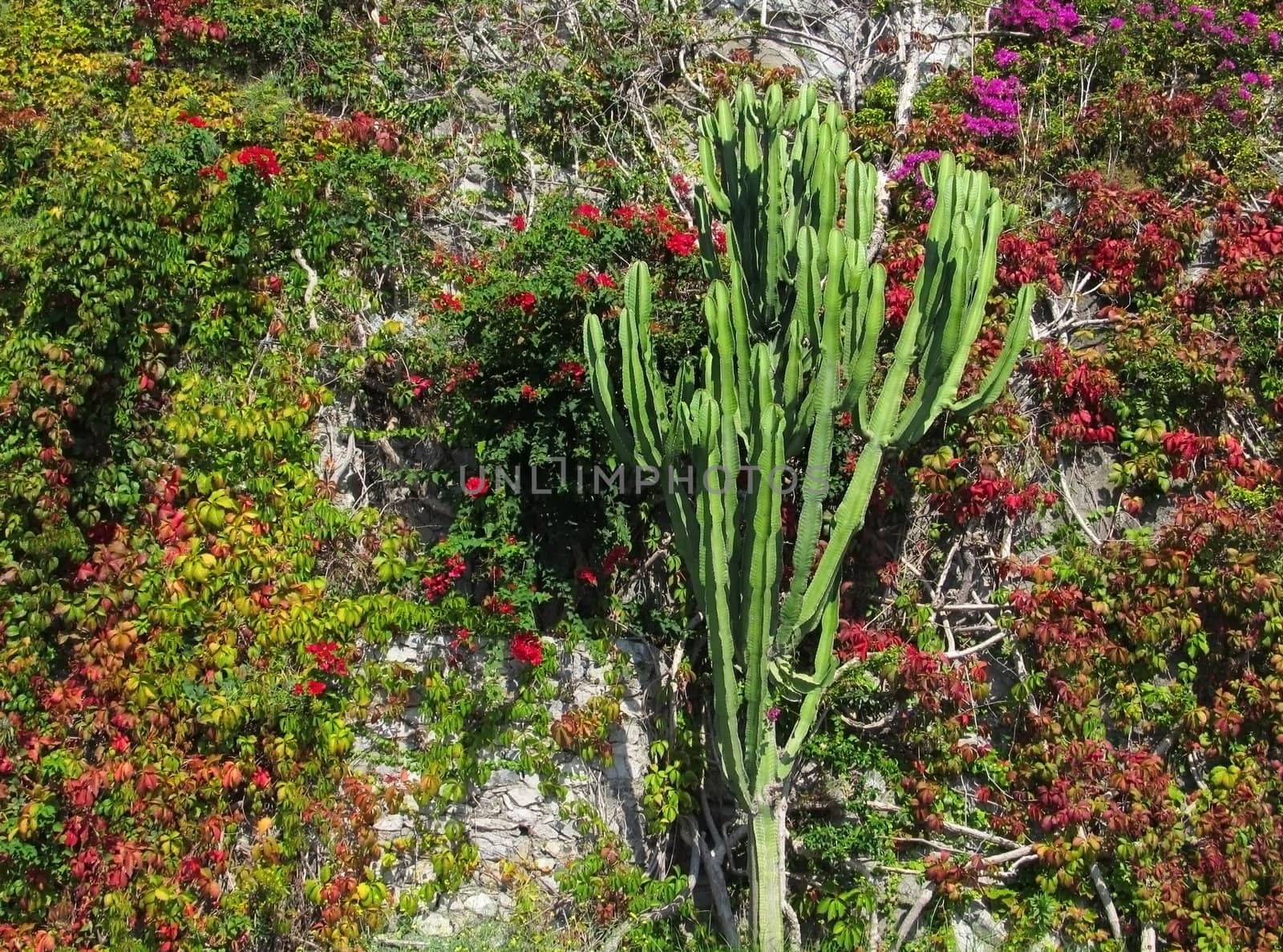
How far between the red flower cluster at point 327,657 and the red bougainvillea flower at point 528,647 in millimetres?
835

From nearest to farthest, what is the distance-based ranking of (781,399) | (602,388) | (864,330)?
1. (864,330)
2. (602,388)
3. (781,399)

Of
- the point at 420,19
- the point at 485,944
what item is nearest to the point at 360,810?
the point at 485,944

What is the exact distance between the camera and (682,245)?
18.8 feet

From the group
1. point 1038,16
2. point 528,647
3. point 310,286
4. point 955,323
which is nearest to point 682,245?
point 955,323

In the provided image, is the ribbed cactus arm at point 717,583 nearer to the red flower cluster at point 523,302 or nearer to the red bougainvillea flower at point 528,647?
the red bougainvillea flower at point 528,647

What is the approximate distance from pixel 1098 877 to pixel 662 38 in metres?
5.66

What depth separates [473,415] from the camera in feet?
17.5

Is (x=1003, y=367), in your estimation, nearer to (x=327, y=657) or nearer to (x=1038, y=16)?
(x=327, y=657)

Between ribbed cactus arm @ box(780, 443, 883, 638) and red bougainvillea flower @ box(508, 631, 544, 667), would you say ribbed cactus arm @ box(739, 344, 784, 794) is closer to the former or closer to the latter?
ribbed cactus arm @ box(780, 443, 883, 638)

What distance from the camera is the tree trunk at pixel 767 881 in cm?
457

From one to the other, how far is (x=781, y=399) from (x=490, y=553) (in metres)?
1.76

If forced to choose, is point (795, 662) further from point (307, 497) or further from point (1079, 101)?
point (1079, 101)

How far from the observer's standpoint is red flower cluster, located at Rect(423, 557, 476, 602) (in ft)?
17.5

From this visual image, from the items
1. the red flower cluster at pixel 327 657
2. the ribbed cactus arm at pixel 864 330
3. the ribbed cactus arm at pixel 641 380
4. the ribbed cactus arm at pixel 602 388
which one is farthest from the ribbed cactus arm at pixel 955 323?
the red flower cluster at pixel 327 657
